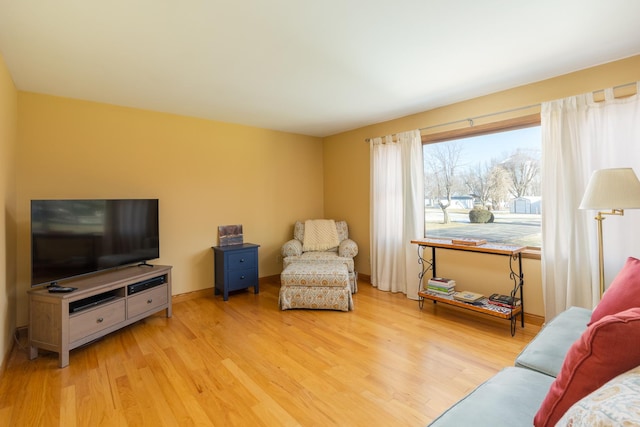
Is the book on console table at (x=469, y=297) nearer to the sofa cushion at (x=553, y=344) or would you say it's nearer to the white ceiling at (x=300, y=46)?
the sofa cushion at (x=553, y=344)

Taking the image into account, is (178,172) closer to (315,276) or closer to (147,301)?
(147,301)

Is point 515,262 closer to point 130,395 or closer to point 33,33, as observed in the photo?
point 130,395

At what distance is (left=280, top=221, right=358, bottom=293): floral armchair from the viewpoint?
4.04 metres

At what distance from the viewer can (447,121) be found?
352 cm

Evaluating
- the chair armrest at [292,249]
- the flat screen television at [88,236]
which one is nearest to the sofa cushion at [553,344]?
the chair armrest at [292,249]

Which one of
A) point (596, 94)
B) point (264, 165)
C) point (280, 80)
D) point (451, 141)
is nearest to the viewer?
point (596, 94)

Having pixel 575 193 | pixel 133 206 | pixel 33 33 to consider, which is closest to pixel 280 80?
pixel 33 33

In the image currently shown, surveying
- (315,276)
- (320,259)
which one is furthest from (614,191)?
(320,259)

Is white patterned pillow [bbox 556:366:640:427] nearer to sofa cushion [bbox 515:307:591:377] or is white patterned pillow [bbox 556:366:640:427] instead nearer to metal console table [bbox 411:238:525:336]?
sofa cushion [bbox 515:307:591:377]

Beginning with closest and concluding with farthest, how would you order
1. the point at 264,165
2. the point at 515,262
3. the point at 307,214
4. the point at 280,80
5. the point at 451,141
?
the point at 280,80, the point at 515,262, the point at 451,141, the point at 264,165, the point at 307,214

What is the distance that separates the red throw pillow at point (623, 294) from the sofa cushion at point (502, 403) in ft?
1.41

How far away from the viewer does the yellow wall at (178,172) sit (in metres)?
2.93

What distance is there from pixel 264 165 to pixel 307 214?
1.13m

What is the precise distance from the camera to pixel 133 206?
3.13 meters
